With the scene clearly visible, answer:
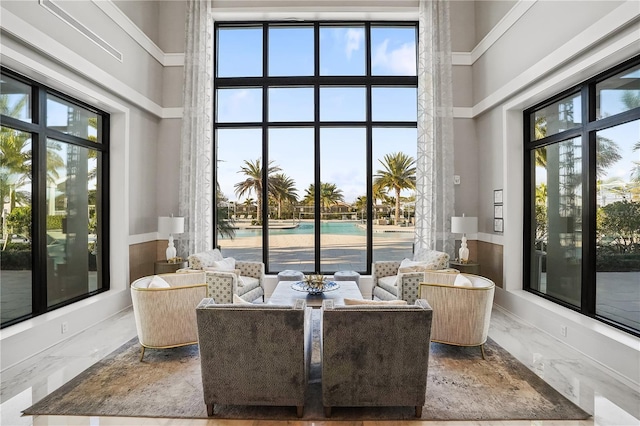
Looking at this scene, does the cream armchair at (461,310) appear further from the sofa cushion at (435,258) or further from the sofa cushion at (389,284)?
the sofa cushion at (435,258)

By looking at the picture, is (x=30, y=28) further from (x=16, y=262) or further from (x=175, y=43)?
(x=175, y=43)

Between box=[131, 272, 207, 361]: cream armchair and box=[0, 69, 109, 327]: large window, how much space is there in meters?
1.35

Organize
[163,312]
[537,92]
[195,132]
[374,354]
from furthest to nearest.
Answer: [195,132], [537,92], [163,312], [374,354]

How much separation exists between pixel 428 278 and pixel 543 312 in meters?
1.50

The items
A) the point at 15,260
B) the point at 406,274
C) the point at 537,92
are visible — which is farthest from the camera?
the point at 537,92

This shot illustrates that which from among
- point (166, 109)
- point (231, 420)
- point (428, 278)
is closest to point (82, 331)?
point (231, 420)

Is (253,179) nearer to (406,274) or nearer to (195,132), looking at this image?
(195,132)

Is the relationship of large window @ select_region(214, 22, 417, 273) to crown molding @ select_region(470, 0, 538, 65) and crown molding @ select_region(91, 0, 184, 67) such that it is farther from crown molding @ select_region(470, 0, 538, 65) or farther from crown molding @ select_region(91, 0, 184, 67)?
crown molding @ select_region(470, 0, 538, 65)

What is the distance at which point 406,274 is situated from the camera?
4.06m

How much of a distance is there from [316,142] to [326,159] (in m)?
0.35

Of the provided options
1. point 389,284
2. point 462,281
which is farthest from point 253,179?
point 462,281

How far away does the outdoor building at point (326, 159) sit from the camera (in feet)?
11.4

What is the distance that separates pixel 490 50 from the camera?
5.47 meters

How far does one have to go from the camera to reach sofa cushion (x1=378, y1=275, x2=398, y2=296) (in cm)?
456
